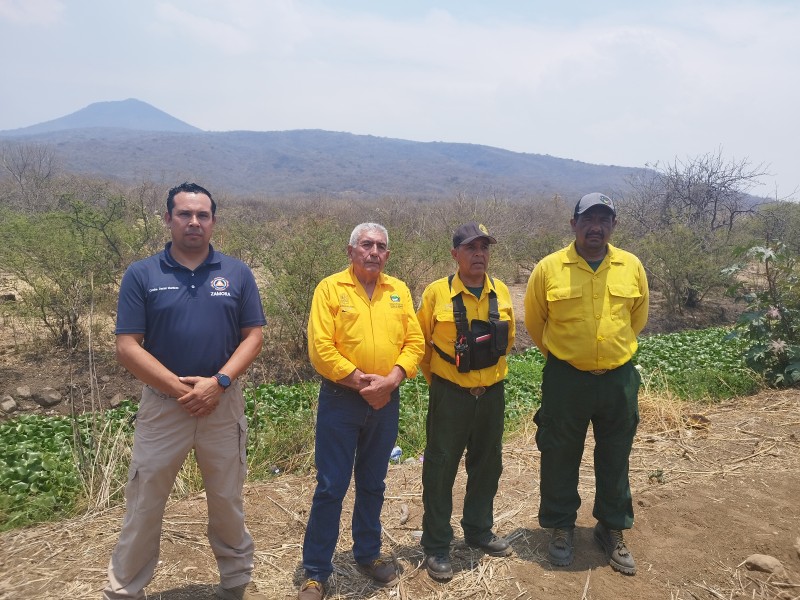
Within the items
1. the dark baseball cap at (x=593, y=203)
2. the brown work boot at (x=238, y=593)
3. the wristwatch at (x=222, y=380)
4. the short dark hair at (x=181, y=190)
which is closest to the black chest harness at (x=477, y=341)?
the dark baseball cap at (x=593, y=203)

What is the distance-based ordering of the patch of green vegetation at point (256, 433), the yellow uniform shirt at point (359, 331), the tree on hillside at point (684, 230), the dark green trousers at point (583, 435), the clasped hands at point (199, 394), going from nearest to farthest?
1. the clasped hands at point (199, 394)
2. the yellow uniform shirt at point (359, 331)
3. the dark green trousers at point (583, 435)
4. the patch of green vegetation at point (256, 433)
5. the tree on hillside at point (684, 230)

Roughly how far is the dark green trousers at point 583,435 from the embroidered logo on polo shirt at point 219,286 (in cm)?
187

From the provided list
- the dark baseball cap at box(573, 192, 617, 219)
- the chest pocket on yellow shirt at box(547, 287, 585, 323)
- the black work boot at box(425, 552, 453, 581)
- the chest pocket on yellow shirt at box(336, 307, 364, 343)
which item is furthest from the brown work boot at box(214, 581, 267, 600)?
the dark baseball cap at box(573, 192, 617, 219)

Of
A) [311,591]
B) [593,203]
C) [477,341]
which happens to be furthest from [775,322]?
[311,591]

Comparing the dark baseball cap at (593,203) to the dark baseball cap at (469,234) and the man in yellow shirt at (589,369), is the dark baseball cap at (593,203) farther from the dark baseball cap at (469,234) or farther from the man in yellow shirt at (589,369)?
the dark baseball cap at (469,234)

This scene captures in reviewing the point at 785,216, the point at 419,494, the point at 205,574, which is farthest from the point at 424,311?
the point at 785,216

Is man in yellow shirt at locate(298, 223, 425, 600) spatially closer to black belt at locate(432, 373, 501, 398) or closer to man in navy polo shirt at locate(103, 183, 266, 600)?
black belt at locate(432, 373, 501, 398)

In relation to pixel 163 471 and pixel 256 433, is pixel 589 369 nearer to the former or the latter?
pixel 163 471

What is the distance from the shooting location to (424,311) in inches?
130

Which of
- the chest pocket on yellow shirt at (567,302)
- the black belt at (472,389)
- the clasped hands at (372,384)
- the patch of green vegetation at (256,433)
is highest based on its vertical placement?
the chest pocket on yellow shirt at (567,302)

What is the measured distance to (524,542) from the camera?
11.7 ft

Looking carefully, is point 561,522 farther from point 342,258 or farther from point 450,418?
point 342,258

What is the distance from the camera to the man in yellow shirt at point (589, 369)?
10.5 ft

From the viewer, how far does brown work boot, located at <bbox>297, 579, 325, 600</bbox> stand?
293cm
